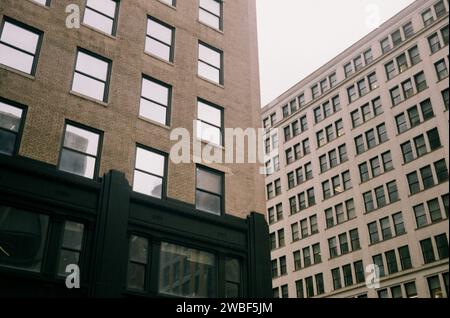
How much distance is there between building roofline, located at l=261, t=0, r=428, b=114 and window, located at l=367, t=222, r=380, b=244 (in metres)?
21.0

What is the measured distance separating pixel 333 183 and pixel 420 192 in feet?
36.6

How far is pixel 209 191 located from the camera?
67.2ft

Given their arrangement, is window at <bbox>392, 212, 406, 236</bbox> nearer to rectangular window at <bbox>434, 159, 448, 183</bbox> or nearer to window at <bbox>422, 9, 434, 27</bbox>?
rectangular window at <bbox>434, 159, 448, 183</bbox>

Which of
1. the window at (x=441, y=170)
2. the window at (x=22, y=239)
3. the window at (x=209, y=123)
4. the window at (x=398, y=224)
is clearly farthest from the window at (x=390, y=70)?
the window at (x=22, y=239)

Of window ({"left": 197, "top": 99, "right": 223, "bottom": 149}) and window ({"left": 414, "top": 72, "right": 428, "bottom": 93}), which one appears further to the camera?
window ({"left": 414, "top": 72, "right": 428, "bottom": 93})

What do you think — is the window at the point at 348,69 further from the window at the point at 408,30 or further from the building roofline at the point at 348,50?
the window at the point at 408,30

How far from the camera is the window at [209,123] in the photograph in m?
21.6

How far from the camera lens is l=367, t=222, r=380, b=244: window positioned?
50756mm

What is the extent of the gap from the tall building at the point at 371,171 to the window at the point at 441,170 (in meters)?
0.10

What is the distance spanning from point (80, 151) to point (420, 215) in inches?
1518

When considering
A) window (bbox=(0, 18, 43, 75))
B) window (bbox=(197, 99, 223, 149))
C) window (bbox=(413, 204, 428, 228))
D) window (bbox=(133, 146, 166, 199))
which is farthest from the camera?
window (bbox=(413, 204, 428, 228))

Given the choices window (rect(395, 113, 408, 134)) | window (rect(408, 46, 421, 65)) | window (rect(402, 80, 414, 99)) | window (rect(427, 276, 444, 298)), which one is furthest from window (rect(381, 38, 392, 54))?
window (rect(427, 276, 444, 298))

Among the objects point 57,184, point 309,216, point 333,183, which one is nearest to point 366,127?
point 333,183
